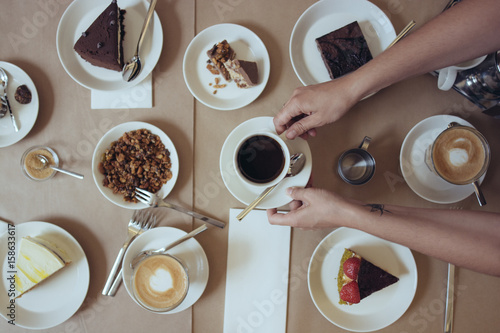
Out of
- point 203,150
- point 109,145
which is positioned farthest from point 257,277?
point 109,145

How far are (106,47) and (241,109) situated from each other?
1.88 ft

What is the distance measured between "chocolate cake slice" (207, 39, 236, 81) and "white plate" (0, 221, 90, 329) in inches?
34.8

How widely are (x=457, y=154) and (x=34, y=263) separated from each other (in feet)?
5.37

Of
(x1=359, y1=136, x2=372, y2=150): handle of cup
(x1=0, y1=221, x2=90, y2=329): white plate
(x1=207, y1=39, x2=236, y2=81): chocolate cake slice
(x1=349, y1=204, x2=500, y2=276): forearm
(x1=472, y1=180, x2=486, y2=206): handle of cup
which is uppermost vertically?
(x1=207, y1=39, x2=236, y2=81): chocolate cake slice

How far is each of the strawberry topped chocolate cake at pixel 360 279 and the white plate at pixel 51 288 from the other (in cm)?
101

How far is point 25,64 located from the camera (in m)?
1.29

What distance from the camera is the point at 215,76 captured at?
125cm

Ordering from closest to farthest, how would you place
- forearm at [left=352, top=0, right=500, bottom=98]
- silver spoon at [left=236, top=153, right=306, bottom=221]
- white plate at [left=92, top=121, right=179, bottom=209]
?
forearm at [left=352, top=0, right=500, bottom=98], silver spoon at [left=236, top=153, right=306, bottom=221], white plate at [left=92, top=121, right=179, bottom=209]

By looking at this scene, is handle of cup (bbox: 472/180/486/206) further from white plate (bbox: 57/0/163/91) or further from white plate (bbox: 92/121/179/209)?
white plate (bbox: 57/0/163/91)

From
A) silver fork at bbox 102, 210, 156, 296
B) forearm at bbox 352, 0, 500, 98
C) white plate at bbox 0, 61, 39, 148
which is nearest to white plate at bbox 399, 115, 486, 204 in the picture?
forearm at bbox 352, 0, 500, 98

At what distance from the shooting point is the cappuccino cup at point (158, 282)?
1122 millimetres

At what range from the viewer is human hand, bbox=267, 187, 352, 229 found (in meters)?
1.05

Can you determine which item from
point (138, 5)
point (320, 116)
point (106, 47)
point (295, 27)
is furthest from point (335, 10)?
point (106, 47)

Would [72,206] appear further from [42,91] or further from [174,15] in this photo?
[174,15]
